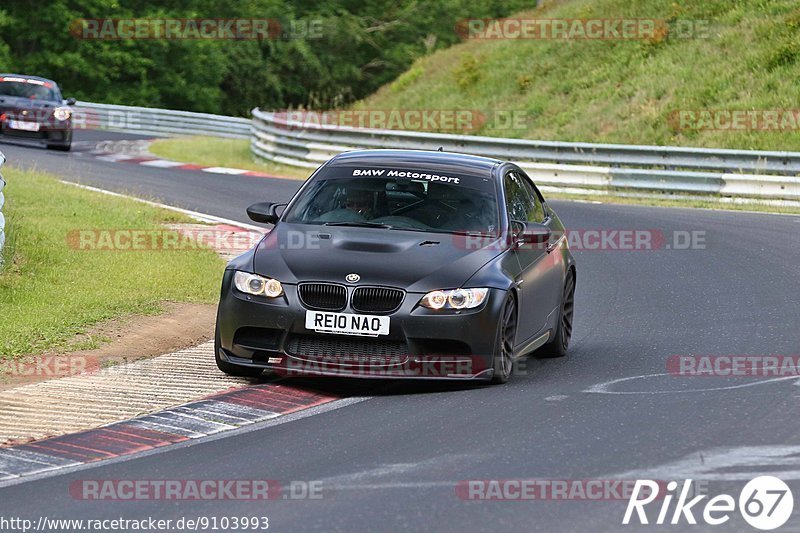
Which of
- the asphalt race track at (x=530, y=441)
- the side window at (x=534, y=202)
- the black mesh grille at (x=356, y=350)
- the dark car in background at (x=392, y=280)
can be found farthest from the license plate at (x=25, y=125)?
the black mesh grille at (x=356, y=350)

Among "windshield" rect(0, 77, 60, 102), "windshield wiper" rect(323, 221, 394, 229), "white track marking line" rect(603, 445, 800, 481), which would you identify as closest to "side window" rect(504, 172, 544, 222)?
"windshield wiper" rect(323, 221, 394, 229)

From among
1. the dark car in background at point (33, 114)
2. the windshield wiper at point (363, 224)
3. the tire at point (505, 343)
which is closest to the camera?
the tire at point (505, 343)

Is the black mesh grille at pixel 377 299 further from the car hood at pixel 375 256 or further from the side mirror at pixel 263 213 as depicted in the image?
the side mirror at pixel 263 213

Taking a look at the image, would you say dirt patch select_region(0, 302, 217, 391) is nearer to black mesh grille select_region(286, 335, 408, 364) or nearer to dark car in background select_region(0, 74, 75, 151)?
black mesh grille select_region(286, 335, 408, 364)

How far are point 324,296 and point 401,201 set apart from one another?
1400 mm

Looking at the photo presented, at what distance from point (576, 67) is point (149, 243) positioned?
76.8 feet

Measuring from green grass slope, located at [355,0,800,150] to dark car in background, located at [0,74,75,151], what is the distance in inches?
438

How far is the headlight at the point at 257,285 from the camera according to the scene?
353 inches

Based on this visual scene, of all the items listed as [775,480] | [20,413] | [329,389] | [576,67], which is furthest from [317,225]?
[576,67]

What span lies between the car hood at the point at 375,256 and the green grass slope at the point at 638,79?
20459 millimetres

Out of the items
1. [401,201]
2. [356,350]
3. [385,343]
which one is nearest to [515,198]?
[401,201]

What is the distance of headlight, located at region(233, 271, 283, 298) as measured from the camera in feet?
29.4

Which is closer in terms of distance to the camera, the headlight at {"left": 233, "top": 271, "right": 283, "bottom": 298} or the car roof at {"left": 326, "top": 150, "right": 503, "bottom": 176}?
the headlight at {"left": 233, "top": 271, "right": 283, "bottom": 298}

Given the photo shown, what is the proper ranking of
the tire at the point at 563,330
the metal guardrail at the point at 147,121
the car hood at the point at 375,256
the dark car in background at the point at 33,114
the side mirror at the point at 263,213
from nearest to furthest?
1. the car hood at the point at 375,256
2. the side mirror at the point at 263,213
3. the tire at the point at 563,330
4. the dark car in background at the point at 33,114
5. the metal guardrail at the point at 147,121
